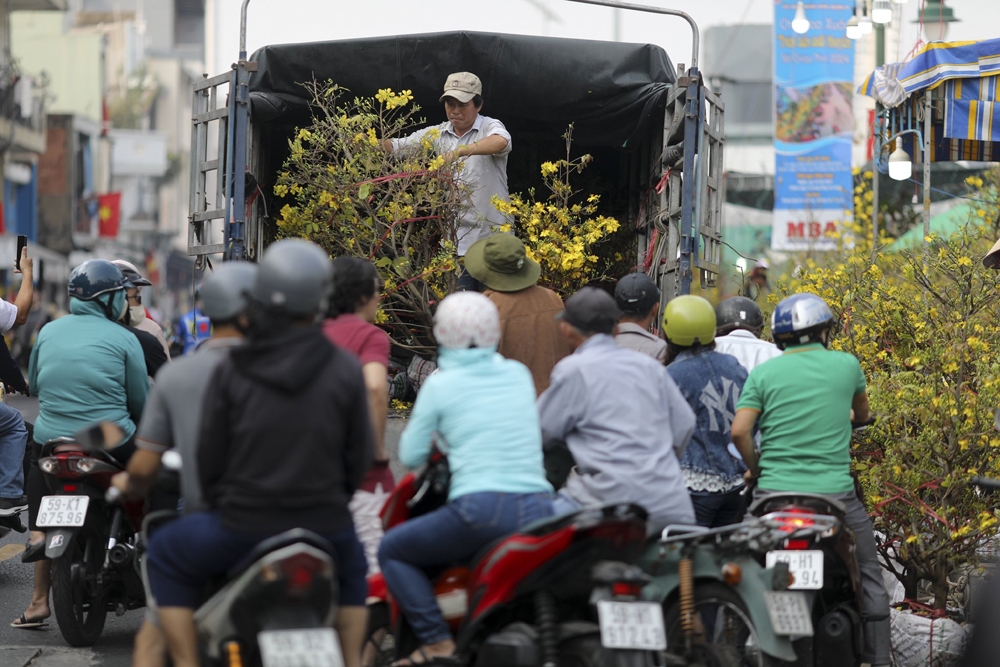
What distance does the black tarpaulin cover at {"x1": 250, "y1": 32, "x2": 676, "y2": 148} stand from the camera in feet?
29.1

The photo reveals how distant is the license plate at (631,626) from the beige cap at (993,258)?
16.9 ft

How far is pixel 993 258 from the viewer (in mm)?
8977

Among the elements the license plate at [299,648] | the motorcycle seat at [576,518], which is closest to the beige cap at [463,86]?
the motorcycle seat at [576,518]

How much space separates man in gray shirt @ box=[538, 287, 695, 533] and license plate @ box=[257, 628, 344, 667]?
1193 mm

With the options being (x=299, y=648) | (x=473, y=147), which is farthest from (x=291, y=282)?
(x=473, y=147)

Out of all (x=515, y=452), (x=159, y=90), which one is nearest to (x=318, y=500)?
(x=515, y=452)

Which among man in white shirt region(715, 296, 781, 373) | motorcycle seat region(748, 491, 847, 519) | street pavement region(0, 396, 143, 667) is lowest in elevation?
street pavement region(0, 396, 143, 667)

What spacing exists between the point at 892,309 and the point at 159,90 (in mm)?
78222

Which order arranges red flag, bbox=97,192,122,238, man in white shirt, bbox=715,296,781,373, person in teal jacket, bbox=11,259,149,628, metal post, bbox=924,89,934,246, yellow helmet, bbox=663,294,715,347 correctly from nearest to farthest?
1. yellow helmet, bbox=663,294,715,347
2. person in teal jacket, bbox=11,259,149,628
3. man in white shirt, bbox=715,296,781,373
4. metal post, bbox=924,89,934,246
5. red flag, bbox=97,192,122,238

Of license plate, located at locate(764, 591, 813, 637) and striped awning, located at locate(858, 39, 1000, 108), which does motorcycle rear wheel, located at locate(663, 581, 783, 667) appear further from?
striped awning, located at locate(858, 39, 1000, 108)

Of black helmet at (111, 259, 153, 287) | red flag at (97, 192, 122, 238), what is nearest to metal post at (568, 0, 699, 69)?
black helmet at (111, 259, 153, 287)

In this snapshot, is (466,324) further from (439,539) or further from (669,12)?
(669,12)

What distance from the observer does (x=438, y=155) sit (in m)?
8.51

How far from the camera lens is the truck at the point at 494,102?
27.9ft
